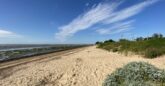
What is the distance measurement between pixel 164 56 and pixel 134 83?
14162 mm

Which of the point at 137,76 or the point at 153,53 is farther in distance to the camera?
the point at 153,53

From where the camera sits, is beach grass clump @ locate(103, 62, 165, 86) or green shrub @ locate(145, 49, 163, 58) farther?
green shrub @ locate(145, 49, 163, 58)

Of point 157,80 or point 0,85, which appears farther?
point 0,85

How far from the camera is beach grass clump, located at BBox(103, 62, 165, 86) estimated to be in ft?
16.1

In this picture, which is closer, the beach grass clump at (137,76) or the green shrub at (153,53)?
the beach grass clump at (137,76)

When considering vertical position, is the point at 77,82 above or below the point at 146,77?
below

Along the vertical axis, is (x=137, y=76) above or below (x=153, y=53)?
above

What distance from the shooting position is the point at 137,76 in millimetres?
5121

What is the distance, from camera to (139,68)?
17.8 ft

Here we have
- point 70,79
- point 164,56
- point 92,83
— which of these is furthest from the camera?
point 164,56

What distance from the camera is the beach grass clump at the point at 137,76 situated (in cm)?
492

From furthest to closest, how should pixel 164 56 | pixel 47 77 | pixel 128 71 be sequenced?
pixel 164 56, pixel 47 77, pixel 128 71

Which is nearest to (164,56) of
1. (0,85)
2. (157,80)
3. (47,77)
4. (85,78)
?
(85,78)

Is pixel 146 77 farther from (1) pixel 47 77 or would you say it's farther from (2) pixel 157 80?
(1) pixel 47 77
